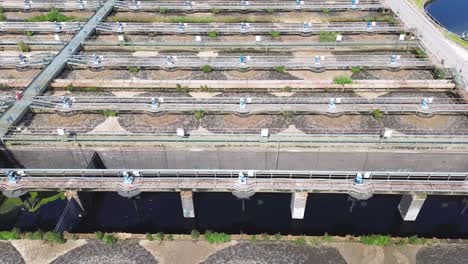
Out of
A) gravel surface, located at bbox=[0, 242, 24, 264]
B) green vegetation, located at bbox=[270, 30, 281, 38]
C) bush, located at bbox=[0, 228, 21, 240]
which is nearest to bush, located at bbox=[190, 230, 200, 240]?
gravel surface, located at bbox=[0, 242, 24, 264]

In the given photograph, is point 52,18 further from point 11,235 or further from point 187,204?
point 187,204

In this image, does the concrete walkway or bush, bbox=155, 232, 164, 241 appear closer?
bush, bbox=155, 232, 164, 241

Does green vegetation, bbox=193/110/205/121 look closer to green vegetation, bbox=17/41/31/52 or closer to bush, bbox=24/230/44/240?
bush, bbox=24/230/44/240

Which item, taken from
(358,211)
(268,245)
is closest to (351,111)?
(358,211)

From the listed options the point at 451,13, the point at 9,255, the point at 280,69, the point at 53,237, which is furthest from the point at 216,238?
the point at 451,13

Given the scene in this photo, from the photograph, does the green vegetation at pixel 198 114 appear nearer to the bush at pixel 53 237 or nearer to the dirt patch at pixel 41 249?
the dirt patch at pixel 41 249

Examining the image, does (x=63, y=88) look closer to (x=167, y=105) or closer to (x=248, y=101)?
(x=167, y=105)
